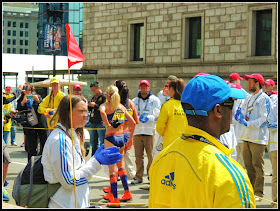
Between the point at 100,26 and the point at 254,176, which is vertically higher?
the point at 100,26

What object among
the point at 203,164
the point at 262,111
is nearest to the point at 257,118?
the point at 262,111

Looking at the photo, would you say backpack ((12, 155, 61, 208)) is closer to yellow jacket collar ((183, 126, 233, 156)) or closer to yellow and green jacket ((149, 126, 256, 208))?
yellow and green jacket ((149, 126, 256, 208))

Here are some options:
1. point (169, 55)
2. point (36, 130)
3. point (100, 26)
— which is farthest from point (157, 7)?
point (36, 130)

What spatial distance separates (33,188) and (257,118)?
18.4 ft

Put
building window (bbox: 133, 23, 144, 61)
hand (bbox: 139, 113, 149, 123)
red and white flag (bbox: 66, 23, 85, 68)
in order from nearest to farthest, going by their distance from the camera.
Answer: red and white flag (bbox: 66, 23, 85, 68) < hand (bbox: 139, 113, 149, 123) < building window (bbox: 133, 23, 144, 61)

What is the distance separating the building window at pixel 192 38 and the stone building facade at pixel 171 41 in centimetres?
5

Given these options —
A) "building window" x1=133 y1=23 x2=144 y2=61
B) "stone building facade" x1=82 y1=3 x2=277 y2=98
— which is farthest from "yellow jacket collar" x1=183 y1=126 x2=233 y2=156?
"building window" x1=133 y1=23 x2=144 y2=61

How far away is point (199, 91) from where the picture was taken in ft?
9.05

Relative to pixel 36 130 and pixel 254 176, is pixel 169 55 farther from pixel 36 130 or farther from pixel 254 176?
pixel 254 176

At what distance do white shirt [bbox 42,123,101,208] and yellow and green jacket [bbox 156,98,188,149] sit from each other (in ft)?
11.8

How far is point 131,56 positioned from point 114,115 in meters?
22.5

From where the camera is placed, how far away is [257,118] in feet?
29.2

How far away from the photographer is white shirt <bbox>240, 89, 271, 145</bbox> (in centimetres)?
883

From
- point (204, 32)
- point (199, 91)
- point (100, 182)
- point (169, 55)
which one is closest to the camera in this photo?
point (199, 91)
